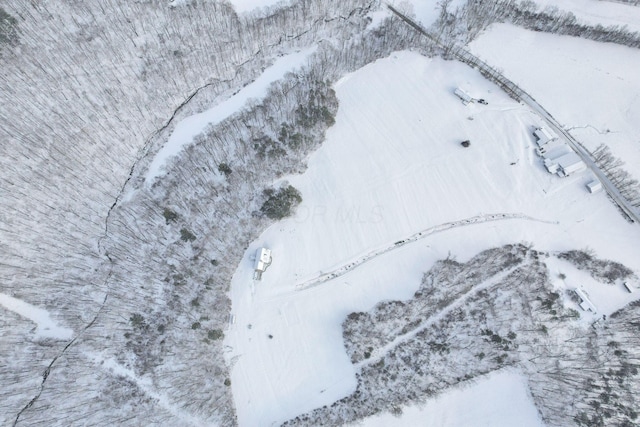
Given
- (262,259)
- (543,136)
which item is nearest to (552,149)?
(543,136)

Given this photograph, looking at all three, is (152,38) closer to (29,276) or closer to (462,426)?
(29,276)

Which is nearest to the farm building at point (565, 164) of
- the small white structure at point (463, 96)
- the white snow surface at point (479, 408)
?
the small white structure at point (463, 96)

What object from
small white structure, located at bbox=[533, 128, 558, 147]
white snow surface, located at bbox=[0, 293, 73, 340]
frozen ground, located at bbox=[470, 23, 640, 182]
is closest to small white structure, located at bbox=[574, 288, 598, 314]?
frozen ground, located at bbox=[470, 23, 640, 182]

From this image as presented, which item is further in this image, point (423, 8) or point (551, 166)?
point (423, 8)

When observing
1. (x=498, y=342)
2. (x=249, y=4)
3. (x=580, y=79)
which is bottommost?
(x=498, y=342)

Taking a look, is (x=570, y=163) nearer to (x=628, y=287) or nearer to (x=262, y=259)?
(x=628, y=287)

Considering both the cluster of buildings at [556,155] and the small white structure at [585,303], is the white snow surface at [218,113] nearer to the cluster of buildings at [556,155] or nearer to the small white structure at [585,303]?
the cluster of buildings at [556,155]

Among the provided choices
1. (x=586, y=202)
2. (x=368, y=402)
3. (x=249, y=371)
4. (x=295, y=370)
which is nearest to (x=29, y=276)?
(x=249, y=371)
